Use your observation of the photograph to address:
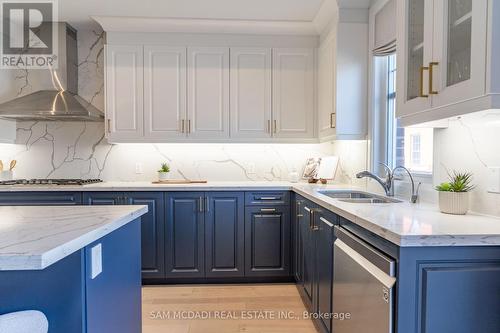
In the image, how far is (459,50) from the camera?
Result: 129cm

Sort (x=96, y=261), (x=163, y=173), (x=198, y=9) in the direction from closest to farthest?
1. (x=96, y=261)
2. (x=198, y=9)
3. (x=163, y=173)

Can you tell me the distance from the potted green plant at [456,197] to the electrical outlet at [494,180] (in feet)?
0.30

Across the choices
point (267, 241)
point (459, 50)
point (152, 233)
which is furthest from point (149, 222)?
point (459, 50)

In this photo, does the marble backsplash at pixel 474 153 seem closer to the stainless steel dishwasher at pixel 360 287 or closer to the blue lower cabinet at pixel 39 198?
the stainless steel dishwasher at pixel 360 287

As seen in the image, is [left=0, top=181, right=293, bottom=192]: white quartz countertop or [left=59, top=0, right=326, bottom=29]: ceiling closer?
[left=59, top=0, right=326, bottom=29]: ceiling

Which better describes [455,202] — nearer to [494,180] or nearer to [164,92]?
[494,180]

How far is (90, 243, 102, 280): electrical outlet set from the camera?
1.19 m

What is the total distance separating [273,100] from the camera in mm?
3307

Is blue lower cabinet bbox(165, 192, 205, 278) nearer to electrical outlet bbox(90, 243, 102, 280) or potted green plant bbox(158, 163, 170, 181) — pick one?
potted green plant bbox(158, 163, 170, 181)

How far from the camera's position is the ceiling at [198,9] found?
2791mm

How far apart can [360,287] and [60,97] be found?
10.1 ft

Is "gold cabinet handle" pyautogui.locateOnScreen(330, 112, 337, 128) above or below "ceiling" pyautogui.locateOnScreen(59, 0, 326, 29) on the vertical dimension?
below


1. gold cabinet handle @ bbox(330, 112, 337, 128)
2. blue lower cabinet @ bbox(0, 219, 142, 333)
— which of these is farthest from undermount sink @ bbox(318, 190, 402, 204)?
blue lower cabinet @ bbox(0, 219, 142, 333)

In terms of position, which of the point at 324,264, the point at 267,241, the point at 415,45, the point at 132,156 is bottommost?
the point at 267,241
